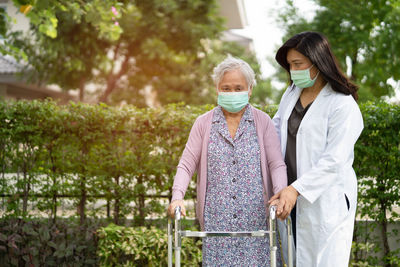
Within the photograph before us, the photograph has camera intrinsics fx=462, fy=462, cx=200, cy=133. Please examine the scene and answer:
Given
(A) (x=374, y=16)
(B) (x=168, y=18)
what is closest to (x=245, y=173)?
(A) (x=374, y=16)

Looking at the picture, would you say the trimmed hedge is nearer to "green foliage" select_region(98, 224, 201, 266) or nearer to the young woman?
"green foliage" select_region(98, 224, 201, 266)

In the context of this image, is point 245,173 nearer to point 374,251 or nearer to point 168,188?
point 168,188

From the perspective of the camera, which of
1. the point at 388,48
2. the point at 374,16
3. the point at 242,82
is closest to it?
the point at 242,82

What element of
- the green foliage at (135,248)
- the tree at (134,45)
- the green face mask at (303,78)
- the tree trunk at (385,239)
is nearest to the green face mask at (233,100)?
the green face mask at (303,78)

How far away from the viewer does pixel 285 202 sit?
247 centimetres

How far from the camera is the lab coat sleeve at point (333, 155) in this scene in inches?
100

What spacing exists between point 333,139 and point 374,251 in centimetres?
296

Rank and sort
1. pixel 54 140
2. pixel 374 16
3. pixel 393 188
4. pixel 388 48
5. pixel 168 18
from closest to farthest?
pixel 393 188, pixel 54 140, pixel 388 48, pixel 374 16, pixel 168 18

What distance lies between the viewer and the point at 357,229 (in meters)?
5.05

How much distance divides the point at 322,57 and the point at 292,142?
0.54 meters

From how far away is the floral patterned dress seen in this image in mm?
2742

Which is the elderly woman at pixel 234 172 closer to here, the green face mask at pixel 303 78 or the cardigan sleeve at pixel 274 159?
the cardigan sleeve at pixel 274 159

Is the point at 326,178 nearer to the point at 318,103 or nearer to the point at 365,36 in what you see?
the point at 318,103

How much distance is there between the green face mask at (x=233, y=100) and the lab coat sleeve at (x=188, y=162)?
22 centimetres
